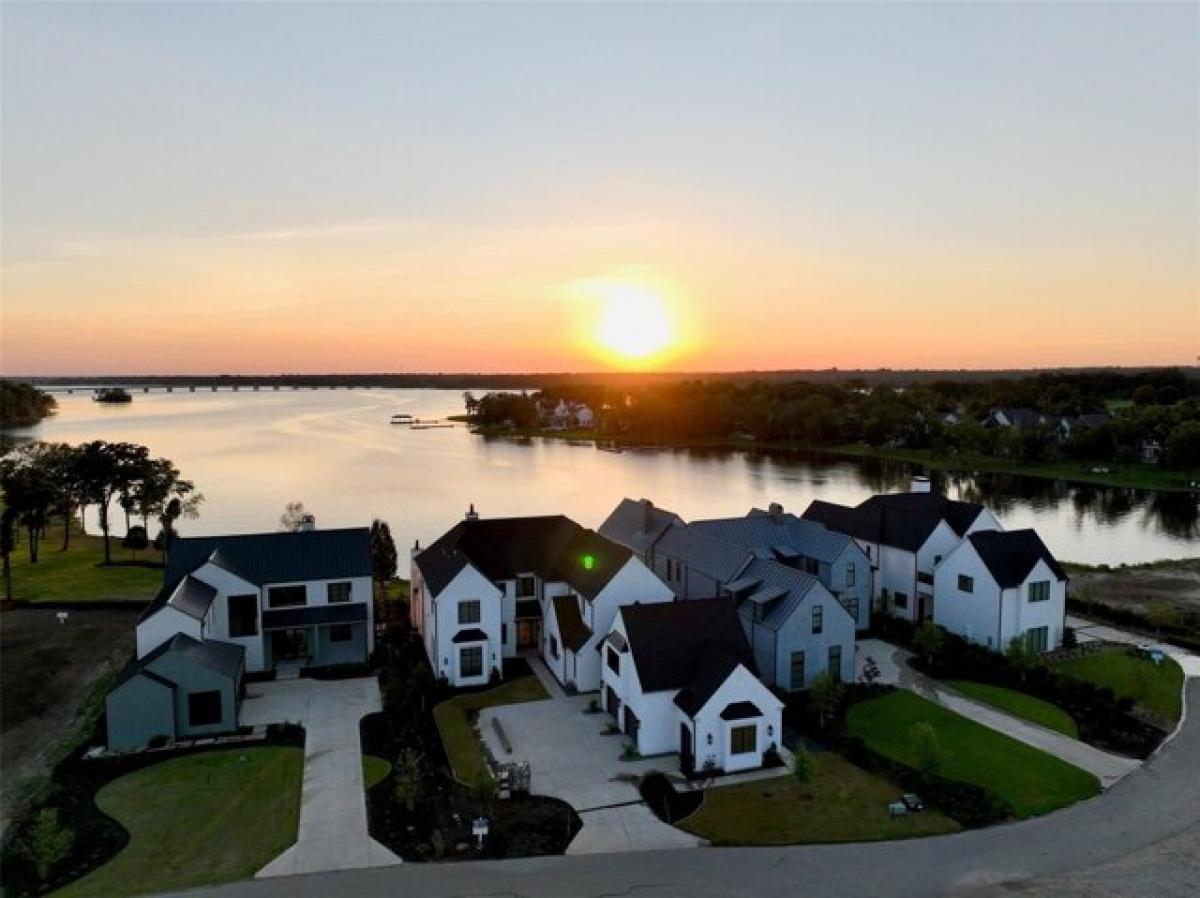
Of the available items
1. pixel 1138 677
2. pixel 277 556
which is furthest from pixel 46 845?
pixel 1138 677

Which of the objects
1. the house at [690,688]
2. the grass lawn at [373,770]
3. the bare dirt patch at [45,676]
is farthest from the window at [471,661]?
the bare dirt patch at [45,676]

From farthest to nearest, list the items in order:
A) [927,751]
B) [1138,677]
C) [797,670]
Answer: [797,670] → [1138,677] → [927,751]

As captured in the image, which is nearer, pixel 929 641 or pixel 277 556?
pixel 929 641

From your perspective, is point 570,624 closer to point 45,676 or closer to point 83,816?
point 83,816

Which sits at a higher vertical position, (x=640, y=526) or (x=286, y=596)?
(x=640, y=526)

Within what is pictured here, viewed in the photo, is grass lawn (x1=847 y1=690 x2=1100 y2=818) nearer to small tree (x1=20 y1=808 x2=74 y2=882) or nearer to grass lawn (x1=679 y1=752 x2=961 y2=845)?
grass lawn (x1=679 y1=752 x2=961 y2=845)

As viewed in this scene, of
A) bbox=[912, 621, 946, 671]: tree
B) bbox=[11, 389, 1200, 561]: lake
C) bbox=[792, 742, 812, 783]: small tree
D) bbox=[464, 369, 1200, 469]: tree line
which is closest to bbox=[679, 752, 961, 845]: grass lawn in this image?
bbox=[792, 742, 812, 783]: small tree

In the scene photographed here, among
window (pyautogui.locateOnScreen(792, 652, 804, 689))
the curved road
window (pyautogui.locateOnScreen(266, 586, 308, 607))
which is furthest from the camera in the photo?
window (pyautogui.locateOnScreen(266, 586, 308, 607))

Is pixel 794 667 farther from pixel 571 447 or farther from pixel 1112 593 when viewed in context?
pixel 571 447

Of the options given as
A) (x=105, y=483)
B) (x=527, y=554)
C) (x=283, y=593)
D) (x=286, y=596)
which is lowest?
(x=286, y=596)
